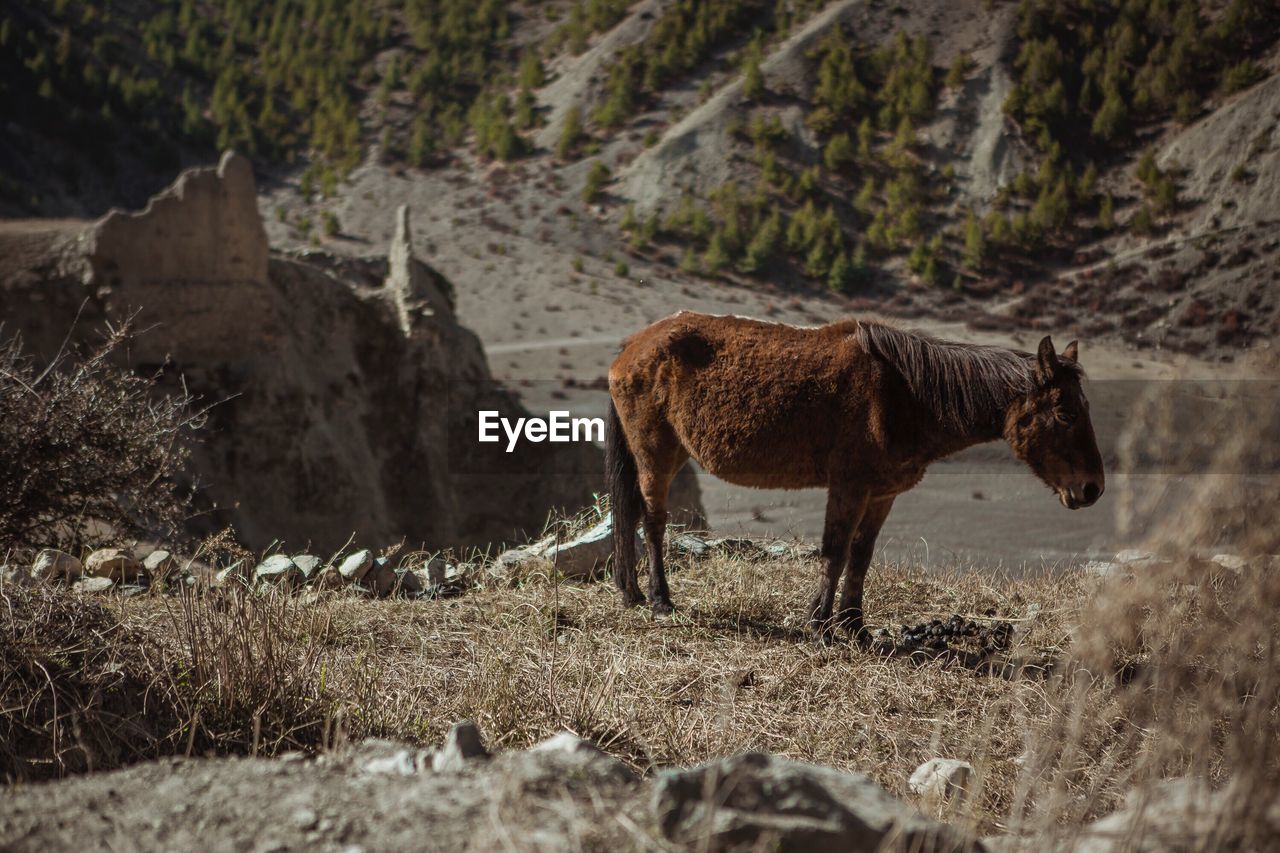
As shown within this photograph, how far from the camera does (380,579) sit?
5.91 metres

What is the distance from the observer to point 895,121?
1692 inches

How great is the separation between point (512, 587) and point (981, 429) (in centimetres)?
284

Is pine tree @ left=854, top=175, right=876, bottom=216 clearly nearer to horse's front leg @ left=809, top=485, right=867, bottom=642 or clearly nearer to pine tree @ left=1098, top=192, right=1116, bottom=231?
pine tree @ left=1098, top=192, right=1116, bottom=231

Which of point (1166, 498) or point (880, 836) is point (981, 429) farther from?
point (880, 836)

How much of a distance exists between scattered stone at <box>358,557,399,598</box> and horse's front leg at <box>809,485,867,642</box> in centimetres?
245

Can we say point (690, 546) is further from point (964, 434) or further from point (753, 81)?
point (753, 81)

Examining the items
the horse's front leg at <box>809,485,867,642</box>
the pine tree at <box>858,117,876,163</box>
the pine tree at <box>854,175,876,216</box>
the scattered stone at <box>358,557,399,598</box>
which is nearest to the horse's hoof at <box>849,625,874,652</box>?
the horse's front leg at <box>809,485,867,642</box>

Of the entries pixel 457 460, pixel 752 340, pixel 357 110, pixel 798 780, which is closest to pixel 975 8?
pixel 357 110

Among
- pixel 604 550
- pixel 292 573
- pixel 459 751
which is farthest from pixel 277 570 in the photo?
pixel 459 751

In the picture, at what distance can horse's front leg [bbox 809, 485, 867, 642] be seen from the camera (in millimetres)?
4836

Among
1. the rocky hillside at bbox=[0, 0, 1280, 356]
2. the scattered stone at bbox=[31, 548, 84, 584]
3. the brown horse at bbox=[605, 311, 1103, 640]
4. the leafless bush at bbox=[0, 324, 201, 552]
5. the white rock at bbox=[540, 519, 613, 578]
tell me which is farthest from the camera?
the rocky hillside at bbox=[0, 0, 1280, 356]

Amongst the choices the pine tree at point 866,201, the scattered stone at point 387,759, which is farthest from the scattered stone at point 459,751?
the pine tree at point 866,201

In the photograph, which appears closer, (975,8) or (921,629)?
(921,629)

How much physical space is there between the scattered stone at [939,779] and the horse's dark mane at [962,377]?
6.13 ft
